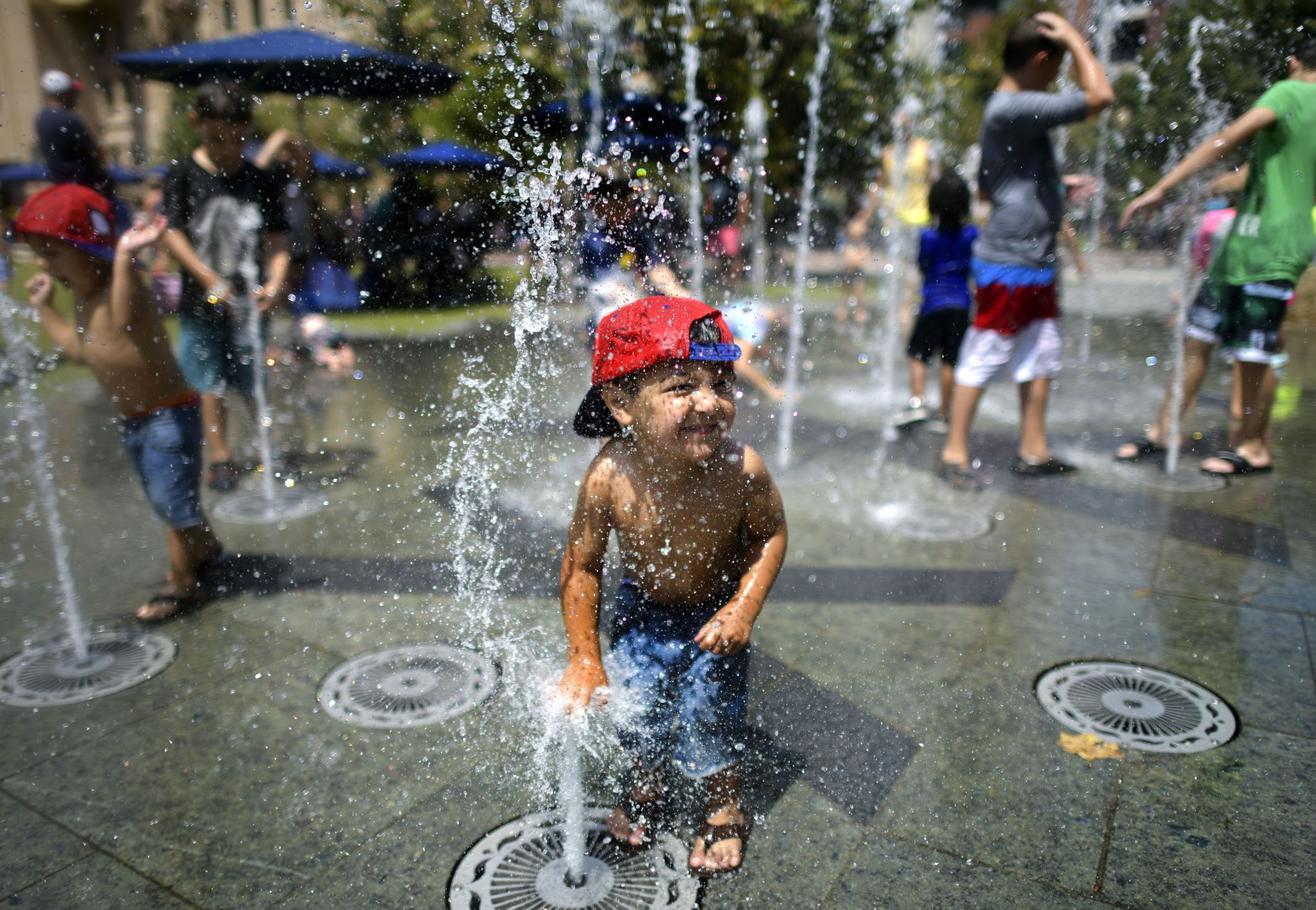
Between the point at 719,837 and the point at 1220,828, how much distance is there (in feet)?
3.74

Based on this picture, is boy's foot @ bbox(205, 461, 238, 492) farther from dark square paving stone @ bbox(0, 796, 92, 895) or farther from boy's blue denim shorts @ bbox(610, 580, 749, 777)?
boy's blue denim shorts @ bbox(610, 580, 749, 777)

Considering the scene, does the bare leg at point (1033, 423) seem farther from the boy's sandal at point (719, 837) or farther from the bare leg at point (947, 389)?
the boy's sandal at point (719, 837)

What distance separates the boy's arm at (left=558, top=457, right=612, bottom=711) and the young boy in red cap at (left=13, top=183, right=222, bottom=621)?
1995 millimetres

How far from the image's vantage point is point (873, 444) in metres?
5.38

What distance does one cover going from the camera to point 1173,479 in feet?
15.1

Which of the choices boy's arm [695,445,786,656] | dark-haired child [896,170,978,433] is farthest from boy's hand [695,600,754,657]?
dark-haired child [896,170,978,433]

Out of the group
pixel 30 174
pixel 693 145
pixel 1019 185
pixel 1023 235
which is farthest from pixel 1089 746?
pixel 30 174

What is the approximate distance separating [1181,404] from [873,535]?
2.20 meters

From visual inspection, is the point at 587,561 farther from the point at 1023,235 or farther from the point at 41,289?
the point at 1023,235

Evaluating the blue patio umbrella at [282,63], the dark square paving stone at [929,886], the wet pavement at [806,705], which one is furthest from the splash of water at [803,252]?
the blue patio umbrella at [282,63]

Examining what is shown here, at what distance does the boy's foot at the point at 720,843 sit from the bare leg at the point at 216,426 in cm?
384

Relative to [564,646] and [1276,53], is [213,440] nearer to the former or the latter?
[564,646]

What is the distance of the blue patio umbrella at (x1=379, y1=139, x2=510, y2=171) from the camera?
513 inches

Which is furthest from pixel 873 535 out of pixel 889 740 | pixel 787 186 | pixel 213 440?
pixel 787 186
